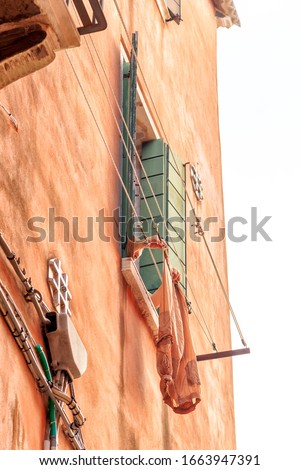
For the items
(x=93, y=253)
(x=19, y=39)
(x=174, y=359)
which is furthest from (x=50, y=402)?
(x=174, y=359)

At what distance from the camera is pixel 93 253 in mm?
7652

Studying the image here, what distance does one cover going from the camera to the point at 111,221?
8.17 m

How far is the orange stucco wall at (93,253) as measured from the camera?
6188 mm

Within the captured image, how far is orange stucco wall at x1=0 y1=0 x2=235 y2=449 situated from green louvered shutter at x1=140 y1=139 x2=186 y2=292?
415 mm

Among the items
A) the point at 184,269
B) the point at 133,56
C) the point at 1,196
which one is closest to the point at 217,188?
the point at 184,269

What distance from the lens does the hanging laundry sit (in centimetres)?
821

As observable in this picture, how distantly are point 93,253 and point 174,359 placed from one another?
1.15 metres

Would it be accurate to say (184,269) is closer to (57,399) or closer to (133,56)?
(133,56)

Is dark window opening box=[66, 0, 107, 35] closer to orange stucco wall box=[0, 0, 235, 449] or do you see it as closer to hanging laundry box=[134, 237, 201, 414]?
orange stucco wall box=[0, 0, 235, 449]

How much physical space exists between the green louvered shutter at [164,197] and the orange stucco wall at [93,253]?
1.36ft

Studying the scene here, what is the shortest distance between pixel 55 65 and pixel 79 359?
6.67 ft

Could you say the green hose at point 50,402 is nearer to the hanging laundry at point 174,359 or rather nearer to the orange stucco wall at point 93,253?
the orange stucco wall at point 93,253

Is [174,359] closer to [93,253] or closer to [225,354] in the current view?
[93,253]

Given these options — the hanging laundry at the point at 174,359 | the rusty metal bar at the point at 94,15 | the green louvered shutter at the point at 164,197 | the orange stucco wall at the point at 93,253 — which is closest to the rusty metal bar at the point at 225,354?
the orange stucco wall at the point at 93,253
